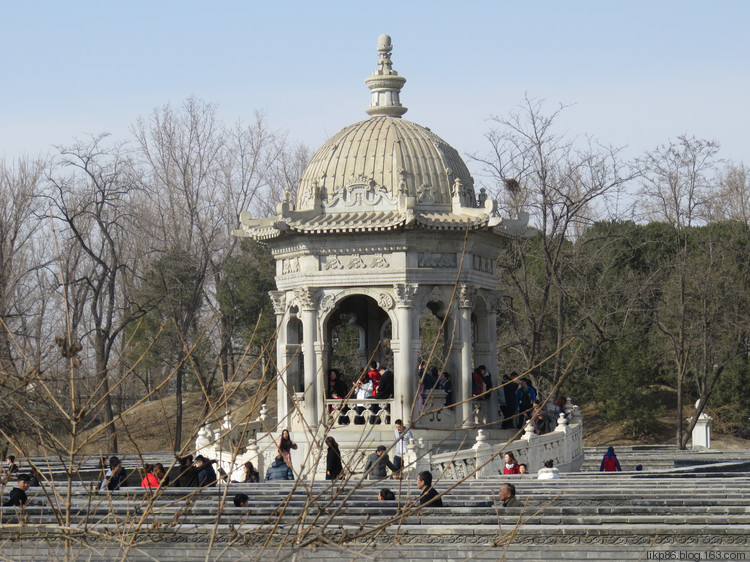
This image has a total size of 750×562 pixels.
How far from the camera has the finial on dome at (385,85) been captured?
27.7m

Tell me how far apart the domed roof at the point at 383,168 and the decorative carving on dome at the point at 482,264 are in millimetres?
1302

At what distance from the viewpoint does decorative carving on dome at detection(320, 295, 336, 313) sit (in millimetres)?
25828

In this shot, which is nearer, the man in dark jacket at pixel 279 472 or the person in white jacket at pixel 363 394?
the man in dark jacket at pixel 279 472

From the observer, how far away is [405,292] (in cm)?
2538

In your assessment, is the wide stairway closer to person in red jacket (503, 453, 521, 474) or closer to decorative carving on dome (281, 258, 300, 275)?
person in red jacket (503, 453, 521, 474)

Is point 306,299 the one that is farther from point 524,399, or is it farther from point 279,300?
point 524,399

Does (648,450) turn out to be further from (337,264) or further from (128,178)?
(128,178)

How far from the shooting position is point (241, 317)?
49.9 metres

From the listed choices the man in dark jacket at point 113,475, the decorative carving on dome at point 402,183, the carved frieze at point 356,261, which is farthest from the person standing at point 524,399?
the man in dark jacket at point 113,475

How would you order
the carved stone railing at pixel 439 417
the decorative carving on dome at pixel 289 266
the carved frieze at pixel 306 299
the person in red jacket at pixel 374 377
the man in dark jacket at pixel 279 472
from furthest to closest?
the decorative carving on dome at pixel 289 266 < the person in red jacket at pixel 374 377 < the carved frieze at pixel 306 299 < the carved stone railing at pixel 439 417 < the man in dark jacket at pixel 279 472

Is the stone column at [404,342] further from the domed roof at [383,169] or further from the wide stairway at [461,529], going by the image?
the wide stairway at [461,529]

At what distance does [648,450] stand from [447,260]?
1323cm

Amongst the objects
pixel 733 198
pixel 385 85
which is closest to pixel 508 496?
pixel 385 85

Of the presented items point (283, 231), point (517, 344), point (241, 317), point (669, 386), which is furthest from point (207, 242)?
point (283, 231)
